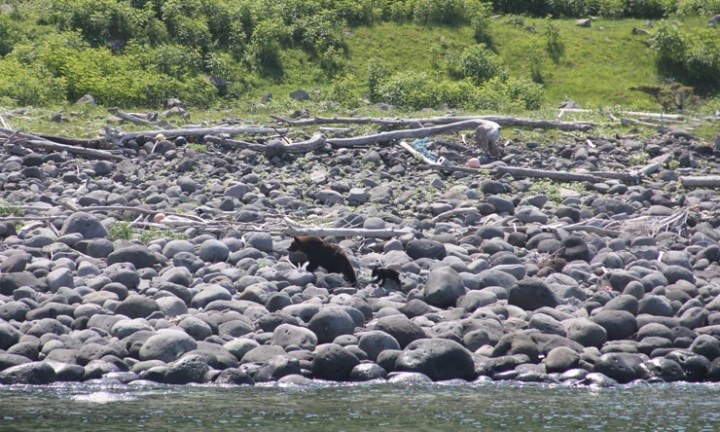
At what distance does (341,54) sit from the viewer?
81.4 ft

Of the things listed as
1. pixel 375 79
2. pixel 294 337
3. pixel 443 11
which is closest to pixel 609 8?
pixel 443 11

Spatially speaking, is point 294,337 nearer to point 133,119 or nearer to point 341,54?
point 133,119

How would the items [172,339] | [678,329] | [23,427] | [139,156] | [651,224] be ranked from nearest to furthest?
[23,427] → [172,339] → [678,329] → [651,224] → [139,156]

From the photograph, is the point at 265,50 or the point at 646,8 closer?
the point at 265,50

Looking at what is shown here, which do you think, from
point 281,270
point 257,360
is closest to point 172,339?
point 257,360

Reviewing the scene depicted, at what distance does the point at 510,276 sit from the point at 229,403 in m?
4.21

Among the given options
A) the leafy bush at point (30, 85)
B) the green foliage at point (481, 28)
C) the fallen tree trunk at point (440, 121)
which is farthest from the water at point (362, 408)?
the green foliage at point (481, 28)

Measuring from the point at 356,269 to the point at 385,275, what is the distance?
2.28 ft

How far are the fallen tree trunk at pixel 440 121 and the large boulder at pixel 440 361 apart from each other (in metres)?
9.88

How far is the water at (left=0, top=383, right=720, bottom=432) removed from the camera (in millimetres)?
6711

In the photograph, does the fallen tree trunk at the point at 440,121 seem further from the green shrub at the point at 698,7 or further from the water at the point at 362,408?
the green shrub at the point at 698,7

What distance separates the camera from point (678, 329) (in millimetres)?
8883

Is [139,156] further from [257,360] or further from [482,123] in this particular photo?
[257,360]

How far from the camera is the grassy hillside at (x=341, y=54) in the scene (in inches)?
829
